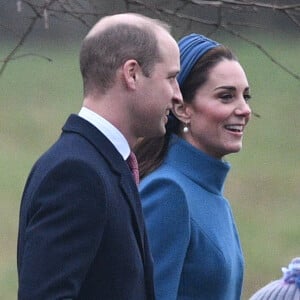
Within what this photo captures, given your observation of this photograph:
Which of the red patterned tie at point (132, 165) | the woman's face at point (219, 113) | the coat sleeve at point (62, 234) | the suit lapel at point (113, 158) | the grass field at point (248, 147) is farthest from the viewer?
the grass field at point (248, 147)

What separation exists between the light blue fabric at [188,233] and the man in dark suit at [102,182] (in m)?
0.52

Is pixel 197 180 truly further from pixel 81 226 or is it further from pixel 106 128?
pixel 81 226

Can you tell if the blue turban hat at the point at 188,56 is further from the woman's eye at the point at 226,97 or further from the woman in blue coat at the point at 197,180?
the woman's eye at the point at 226,97

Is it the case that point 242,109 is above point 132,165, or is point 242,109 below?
below

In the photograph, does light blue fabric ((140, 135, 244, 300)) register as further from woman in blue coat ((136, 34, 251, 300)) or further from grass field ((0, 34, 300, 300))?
grass field ((0, 34, 300, 300))

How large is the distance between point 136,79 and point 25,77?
19.3m

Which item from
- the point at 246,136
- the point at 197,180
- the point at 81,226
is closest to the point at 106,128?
the point at 81,226

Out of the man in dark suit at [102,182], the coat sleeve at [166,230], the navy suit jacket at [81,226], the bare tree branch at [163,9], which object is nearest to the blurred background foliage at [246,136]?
the bare tree branch at [163,9]

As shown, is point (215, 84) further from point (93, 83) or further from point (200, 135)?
point (93, 83)

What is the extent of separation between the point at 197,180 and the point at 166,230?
0.26 m

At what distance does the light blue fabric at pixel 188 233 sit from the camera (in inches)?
136

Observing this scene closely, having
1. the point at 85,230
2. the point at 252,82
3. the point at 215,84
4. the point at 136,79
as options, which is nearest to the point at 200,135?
the point at 215,84

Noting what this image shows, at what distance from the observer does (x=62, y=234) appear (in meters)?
2.68

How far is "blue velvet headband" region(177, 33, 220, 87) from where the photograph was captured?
372 centimetres
